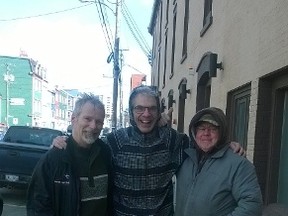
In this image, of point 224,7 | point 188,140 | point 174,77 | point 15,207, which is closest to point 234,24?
point 224,7

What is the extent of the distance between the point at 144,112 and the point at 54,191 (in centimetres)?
86

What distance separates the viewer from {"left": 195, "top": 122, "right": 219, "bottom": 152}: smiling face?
2.66m

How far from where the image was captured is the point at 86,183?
8.86 ft

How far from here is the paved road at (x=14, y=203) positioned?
746 centimetres

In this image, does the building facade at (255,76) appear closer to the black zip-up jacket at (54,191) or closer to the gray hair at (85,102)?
the gray hair at (85,102)

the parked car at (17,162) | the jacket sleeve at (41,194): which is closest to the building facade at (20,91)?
the parked car at (17,162)

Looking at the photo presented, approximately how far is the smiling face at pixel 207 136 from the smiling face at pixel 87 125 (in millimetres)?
699

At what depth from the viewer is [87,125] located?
2.76 m

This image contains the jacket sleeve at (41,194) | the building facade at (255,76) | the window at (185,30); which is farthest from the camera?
the window at (185,30)

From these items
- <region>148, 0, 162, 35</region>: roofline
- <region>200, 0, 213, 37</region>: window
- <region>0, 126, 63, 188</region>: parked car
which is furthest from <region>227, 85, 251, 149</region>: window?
<region>148, 0, 162, 35</region>: roofline

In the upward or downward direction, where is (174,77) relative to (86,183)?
upward

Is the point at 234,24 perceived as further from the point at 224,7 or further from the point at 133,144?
the point at 133,144

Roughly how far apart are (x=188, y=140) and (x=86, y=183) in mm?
918

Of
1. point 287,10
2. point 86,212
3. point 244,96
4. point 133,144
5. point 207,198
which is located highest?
point 287,10
